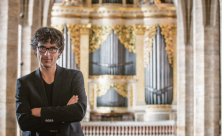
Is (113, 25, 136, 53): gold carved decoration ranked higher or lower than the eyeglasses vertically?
higher

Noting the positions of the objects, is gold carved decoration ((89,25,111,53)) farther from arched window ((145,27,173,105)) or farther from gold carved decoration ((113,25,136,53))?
arched window ((145,27,173,105))

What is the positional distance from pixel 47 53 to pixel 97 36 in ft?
42.6

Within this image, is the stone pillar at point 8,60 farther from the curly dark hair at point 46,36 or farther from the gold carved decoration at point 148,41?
the gold carved decoration at point 148,41

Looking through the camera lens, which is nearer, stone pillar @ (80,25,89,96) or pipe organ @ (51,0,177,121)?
pipe organ @ (51,0,177,121)

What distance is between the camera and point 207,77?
1059 centimetres

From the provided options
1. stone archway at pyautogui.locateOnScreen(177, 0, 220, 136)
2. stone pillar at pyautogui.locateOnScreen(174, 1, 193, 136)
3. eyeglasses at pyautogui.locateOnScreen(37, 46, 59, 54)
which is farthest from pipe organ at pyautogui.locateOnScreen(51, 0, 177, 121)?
eyeglasses at pyautogui.locateOnScreen(37, 46, 59, 54)

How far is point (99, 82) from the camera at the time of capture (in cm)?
1545

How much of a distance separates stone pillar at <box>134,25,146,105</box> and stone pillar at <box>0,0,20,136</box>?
859cm

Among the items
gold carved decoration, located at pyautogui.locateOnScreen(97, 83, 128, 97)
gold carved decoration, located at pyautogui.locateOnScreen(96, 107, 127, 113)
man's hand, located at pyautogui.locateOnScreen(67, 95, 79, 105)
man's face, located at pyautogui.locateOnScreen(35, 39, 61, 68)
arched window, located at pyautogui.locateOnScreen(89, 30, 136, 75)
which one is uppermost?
arched window, located at pyautogui.locateOnScreen(89, 30, 136, 75)

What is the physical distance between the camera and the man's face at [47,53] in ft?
8.91

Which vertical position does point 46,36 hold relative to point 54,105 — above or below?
above

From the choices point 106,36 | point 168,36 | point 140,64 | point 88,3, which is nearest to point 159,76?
point 140,64

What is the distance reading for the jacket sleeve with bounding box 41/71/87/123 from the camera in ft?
8.86

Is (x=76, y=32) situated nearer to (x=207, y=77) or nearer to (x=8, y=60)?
(x=207, y=77)
